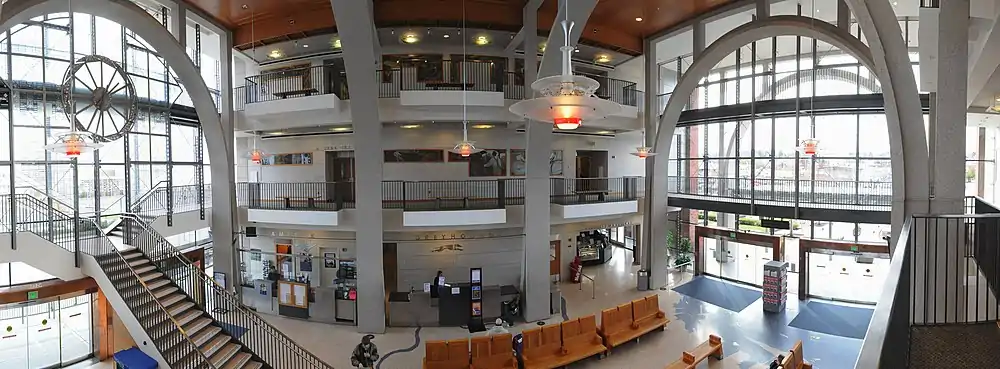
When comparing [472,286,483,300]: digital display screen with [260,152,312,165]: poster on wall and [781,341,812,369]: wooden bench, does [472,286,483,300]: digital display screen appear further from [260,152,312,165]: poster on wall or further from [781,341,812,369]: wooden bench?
[260,152,312,165]: poster on wall

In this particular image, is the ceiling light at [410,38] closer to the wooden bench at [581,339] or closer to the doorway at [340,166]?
the doorway at [340,166]

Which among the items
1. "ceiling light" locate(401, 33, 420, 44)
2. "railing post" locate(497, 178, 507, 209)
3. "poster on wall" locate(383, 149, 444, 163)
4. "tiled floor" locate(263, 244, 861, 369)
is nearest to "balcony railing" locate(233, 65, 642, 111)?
"ceiling light" locate(401, 33, 420, 44)

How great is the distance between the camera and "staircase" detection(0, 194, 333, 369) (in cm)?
884

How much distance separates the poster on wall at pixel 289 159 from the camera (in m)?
15.3

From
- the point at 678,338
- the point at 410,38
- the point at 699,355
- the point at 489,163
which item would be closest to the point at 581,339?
the point at 699,355

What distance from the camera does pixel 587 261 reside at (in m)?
19.5

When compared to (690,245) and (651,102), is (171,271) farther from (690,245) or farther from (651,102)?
(690,245)

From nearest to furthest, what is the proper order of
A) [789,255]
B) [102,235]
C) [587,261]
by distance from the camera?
1. [102,235]
2. [789,255]
3. [587,261]

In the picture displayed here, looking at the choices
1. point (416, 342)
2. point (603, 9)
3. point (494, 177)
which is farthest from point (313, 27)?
point (416, 342)

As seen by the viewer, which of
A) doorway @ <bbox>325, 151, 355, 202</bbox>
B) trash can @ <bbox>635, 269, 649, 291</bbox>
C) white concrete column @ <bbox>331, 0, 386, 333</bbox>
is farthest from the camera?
trash can @ <bbox>635, 269, 649, 291</bbox>

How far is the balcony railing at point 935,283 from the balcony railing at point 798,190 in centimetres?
777

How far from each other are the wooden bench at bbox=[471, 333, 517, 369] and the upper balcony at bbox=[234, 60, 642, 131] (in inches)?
241

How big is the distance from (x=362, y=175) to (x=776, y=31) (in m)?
11.9

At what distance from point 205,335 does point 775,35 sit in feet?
53.1
